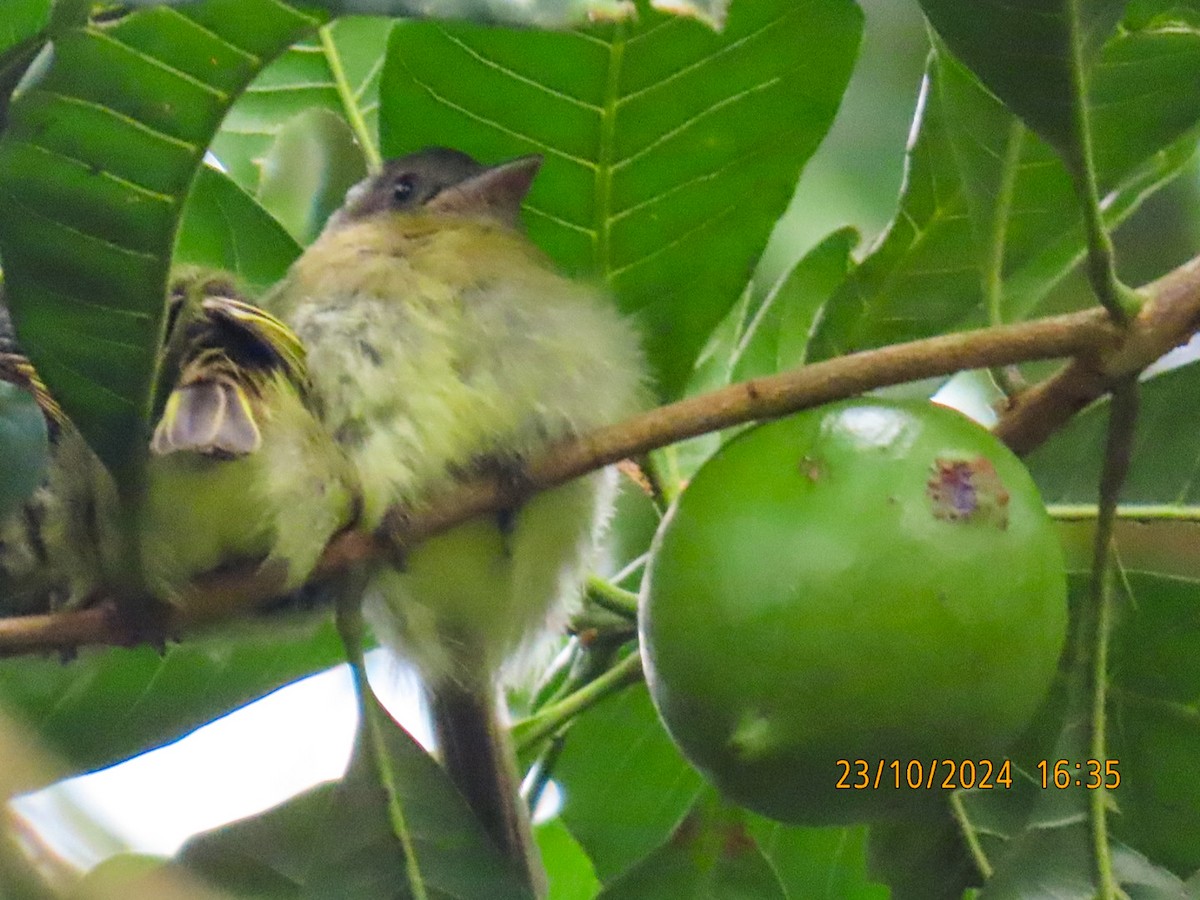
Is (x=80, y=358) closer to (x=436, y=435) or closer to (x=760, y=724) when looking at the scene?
(x=436, y=435)

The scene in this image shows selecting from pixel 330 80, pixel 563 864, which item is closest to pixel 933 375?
pixel 330 80

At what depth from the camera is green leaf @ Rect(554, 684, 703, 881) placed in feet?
6.50

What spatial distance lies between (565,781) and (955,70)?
41.0 inches

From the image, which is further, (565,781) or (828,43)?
(565,781)

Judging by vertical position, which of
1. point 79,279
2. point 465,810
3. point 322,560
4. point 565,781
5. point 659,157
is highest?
point 79,279

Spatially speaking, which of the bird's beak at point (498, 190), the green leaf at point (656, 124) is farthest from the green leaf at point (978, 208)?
the bird's beak at point (498, 190)

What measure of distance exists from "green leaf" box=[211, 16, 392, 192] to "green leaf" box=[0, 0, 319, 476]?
0.81 m

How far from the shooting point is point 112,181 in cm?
129

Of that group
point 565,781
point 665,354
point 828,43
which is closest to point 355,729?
point 565,781

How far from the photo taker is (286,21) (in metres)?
1.21

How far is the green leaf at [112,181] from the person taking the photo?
1227 mm

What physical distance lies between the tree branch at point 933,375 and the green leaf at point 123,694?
39 cm

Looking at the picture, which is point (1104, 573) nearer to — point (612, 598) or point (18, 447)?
point (612, 598)
